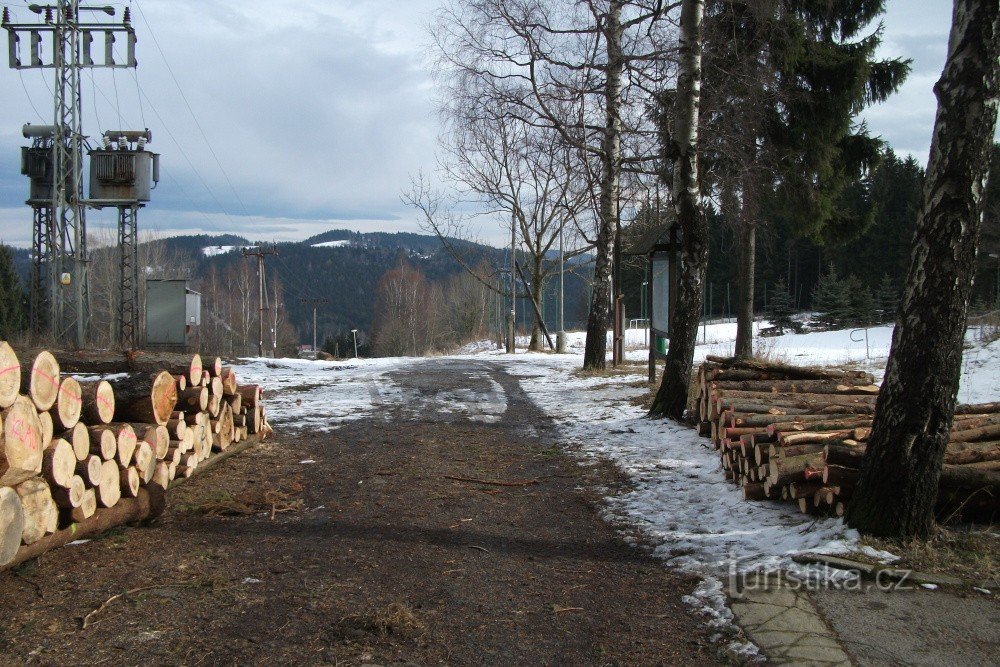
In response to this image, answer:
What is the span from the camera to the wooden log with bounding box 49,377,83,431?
449 centimetres

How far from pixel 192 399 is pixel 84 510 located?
198 centimetres

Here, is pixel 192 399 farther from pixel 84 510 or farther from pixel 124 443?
pixel 84 510

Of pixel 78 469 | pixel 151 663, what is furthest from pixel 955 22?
pixel 78 469

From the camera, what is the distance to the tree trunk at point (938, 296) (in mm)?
4008

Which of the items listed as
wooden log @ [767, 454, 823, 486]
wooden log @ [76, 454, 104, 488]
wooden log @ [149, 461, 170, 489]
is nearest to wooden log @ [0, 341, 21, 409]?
wooden log @ [76, 454, 104, 488]

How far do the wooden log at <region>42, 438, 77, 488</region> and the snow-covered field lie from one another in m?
3.72

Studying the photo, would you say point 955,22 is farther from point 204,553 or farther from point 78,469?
point 78,469

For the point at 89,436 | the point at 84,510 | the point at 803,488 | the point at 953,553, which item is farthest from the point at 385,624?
the point at 953,553

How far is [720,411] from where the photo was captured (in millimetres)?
7039

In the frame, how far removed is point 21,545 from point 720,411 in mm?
5832

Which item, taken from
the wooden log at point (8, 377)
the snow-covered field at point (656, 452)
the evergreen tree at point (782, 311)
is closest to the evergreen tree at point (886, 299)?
the evergreen tree at point (782, 311)

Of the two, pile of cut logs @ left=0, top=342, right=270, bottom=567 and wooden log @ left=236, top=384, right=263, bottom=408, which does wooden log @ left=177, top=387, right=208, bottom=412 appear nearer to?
pile of cut logs @ left=0, top=342, right=270, bottom=567

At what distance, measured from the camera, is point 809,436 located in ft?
18.1

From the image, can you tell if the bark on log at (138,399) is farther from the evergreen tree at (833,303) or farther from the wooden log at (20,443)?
the evergreen tree at (833,303)
